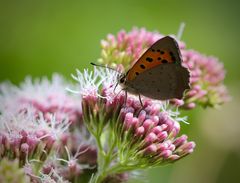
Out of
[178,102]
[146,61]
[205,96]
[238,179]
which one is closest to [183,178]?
[238,179]

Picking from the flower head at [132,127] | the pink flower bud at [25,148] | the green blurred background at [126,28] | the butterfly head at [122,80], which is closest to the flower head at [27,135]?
the pink flower bud at [25,148]

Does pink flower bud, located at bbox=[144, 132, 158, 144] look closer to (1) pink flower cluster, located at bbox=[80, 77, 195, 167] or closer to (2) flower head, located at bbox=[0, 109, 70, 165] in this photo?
(1) pink flower cluster, located at bbox=[80, 77, 195, 167]

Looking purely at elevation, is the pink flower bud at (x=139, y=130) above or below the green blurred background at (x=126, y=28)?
below

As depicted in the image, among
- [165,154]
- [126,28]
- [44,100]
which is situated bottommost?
[165,154]

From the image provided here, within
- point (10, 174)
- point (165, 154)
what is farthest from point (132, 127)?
point (10, 174)

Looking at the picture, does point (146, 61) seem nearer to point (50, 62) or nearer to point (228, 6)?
point (50, 62)

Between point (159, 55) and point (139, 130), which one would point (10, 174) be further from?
point (159, 55)

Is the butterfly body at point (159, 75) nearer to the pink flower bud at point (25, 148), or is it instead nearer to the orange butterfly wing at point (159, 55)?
the orange butterfly wing at point (159, 55)

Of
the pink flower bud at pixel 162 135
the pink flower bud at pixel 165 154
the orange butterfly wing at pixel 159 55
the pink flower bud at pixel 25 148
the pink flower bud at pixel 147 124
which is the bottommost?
the pink flower bud at pixel 165 154
